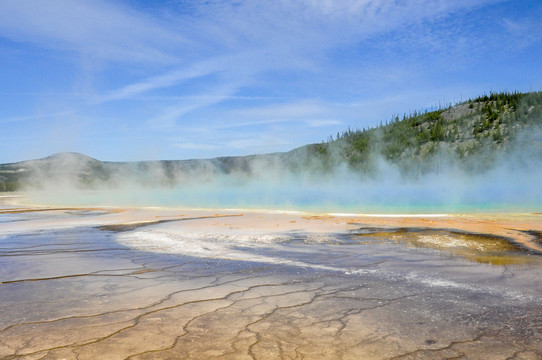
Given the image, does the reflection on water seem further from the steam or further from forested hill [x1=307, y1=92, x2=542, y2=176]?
forested hill [x1=307, y1=92, x2=542, y2=176]

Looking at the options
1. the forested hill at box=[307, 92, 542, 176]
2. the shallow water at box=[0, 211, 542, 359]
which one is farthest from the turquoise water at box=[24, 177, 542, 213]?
the forested hill at box=[307, 92, 542, 176]

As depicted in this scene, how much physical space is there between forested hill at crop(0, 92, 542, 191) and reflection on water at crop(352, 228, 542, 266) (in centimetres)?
6251

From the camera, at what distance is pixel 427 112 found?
9631cm

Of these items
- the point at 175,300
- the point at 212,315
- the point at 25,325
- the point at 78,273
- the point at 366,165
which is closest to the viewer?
the point at 25,325

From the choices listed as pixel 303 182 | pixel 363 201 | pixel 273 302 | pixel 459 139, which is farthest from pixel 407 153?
pixel 273 302

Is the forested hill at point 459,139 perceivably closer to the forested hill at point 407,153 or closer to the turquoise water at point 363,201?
the forested hill at point 407,153

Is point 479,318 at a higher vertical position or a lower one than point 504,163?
lower

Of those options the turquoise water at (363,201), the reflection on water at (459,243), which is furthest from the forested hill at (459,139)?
the reflection on water at (459,243)

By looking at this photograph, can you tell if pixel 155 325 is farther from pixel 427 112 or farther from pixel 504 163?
pixel 427 112

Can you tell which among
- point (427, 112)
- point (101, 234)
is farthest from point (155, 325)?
point (427, 112)

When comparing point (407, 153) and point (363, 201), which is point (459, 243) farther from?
point (407, 153)

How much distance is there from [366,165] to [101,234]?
76.4m

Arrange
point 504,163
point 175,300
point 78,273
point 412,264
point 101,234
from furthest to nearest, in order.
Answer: point 504,163, point 101,234, point 412,264, point 78,273, point 175,300

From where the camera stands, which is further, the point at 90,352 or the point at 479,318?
the point at 479,318
